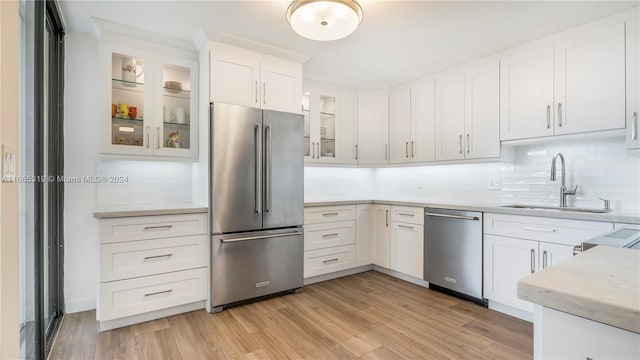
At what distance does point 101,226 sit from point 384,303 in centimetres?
238

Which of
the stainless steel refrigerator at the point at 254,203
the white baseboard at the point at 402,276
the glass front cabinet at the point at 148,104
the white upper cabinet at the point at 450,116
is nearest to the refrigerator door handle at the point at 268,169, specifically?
the stainless steel refrigerator at the point at 254,203

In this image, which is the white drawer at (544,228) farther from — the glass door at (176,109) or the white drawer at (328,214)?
the glass door at (176,109)

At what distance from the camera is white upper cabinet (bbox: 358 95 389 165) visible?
4.03 m

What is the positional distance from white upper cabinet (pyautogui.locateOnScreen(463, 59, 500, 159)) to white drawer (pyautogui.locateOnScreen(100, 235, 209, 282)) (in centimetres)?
271

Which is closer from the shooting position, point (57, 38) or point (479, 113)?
point (57, 38)

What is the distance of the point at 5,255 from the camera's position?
944 millimetres

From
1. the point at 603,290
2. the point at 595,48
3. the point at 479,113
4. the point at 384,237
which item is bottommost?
the point at 384,237

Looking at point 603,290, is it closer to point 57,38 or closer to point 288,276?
point 288,276

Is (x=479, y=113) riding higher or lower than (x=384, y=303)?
higher

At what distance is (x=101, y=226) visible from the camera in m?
2.30

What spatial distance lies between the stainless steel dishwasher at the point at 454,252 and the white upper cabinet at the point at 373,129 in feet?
3.64

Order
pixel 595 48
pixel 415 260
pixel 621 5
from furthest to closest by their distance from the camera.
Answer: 1. pixel 415 260
2. pixel 595 48
3. pixel 621 5

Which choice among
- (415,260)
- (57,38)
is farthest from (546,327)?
(57,38)

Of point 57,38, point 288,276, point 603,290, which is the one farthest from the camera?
point 288,276
